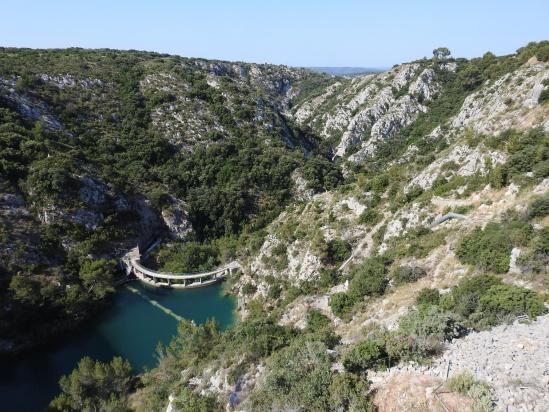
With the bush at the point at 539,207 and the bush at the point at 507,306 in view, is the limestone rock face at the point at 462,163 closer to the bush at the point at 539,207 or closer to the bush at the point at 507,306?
the bush at the point at 539,207

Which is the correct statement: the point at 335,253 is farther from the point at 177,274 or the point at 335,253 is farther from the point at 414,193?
the point at 177,274

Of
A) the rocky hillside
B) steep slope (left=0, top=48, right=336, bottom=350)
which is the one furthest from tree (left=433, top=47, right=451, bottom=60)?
steep slope (left=0, top=48, right=336, bottom=350)

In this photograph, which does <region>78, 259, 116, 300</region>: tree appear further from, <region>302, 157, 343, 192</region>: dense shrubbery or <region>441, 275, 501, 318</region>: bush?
<region>441, 275, 501, 318</region>: bush

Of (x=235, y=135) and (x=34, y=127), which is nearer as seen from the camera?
(x=34, y=127)

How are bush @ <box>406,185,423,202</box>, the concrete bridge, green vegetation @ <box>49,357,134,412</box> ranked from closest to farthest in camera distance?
green vegetation @ <box>49,357,134,412</box> < bush @ <box>406,185,423,202</box> < the concrete bridge

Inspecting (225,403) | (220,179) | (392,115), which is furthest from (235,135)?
(225,403)

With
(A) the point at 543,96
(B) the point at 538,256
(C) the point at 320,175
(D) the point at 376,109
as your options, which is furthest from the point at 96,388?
(D) the point at 376,109

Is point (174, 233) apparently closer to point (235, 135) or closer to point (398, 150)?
point (235, 135)
